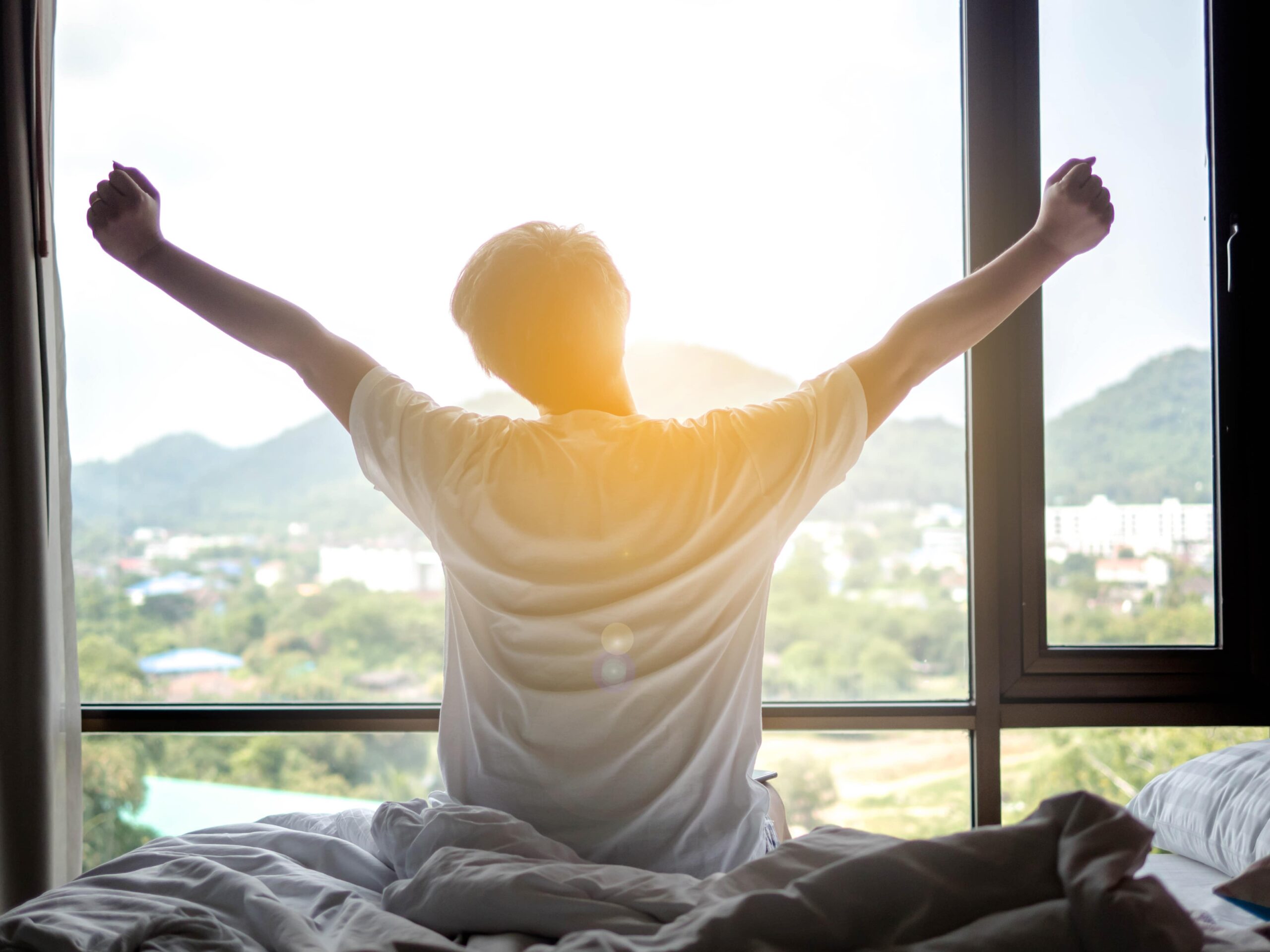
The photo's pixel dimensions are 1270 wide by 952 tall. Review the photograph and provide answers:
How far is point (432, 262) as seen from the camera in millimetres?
1769

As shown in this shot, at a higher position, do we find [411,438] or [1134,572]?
[411,438]

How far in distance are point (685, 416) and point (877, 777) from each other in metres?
0.89

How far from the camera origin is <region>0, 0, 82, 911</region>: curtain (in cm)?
154

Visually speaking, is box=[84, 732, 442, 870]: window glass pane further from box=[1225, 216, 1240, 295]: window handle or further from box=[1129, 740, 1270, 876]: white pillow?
box=[1225, 216, 1240, 295]: window handle

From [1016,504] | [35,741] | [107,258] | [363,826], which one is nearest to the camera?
[363,826]

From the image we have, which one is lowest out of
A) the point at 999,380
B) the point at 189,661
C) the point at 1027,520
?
the point at 189,661

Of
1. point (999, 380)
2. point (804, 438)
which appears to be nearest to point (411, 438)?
point (804, 438)

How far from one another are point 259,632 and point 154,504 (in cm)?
37

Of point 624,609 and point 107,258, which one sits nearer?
point 624,609

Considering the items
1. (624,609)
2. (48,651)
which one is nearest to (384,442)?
(624,609)

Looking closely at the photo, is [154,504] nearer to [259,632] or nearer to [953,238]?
[259,632]

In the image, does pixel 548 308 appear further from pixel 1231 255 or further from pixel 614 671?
pixel 1231 255

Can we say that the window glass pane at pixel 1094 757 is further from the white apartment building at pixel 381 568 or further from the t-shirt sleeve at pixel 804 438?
the white apartment building at pixel 381 568

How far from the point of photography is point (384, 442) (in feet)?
3.42
